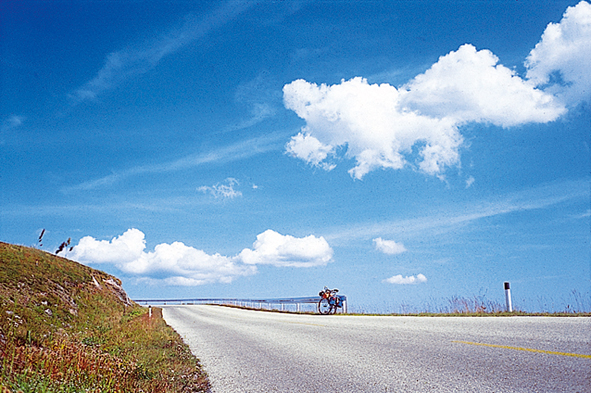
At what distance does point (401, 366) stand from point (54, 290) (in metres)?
16.1

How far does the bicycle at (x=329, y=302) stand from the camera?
26375mm

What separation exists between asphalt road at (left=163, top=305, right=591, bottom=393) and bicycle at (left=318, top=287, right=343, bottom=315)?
1588 cm

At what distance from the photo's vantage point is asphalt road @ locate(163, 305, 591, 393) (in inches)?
210

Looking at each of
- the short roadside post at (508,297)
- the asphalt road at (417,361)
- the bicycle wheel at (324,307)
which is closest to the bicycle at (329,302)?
the bicycle wheel at (324,307)

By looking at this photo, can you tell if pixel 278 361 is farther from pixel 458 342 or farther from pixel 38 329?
pixel 38 329

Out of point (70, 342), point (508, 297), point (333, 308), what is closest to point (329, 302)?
point (333, 308)

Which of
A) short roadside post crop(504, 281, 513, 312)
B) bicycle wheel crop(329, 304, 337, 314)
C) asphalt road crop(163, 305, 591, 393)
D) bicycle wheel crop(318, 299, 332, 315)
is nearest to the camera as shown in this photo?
asphalt road crop(163, 305, 591, 393)

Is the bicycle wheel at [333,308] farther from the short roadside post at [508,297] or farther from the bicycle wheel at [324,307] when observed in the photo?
the short roadside post at [508,297]

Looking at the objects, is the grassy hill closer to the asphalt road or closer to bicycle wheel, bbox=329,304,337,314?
the asphalt road

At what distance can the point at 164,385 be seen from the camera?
5973 millimetres

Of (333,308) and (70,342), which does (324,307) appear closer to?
(333,308)

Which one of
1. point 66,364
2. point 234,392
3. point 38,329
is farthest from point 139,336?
point 234,392

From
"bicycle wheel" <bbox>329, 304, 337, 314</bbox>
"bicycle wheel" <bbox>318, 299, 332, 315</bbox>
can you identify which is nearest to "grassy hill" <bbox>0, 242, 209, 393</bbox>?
"bicycle wheel" <bbox>318, 299, 332, 315</bbox>

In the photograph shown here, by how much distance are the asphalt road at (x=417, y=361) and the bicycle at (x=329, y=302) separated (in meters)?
15.9
